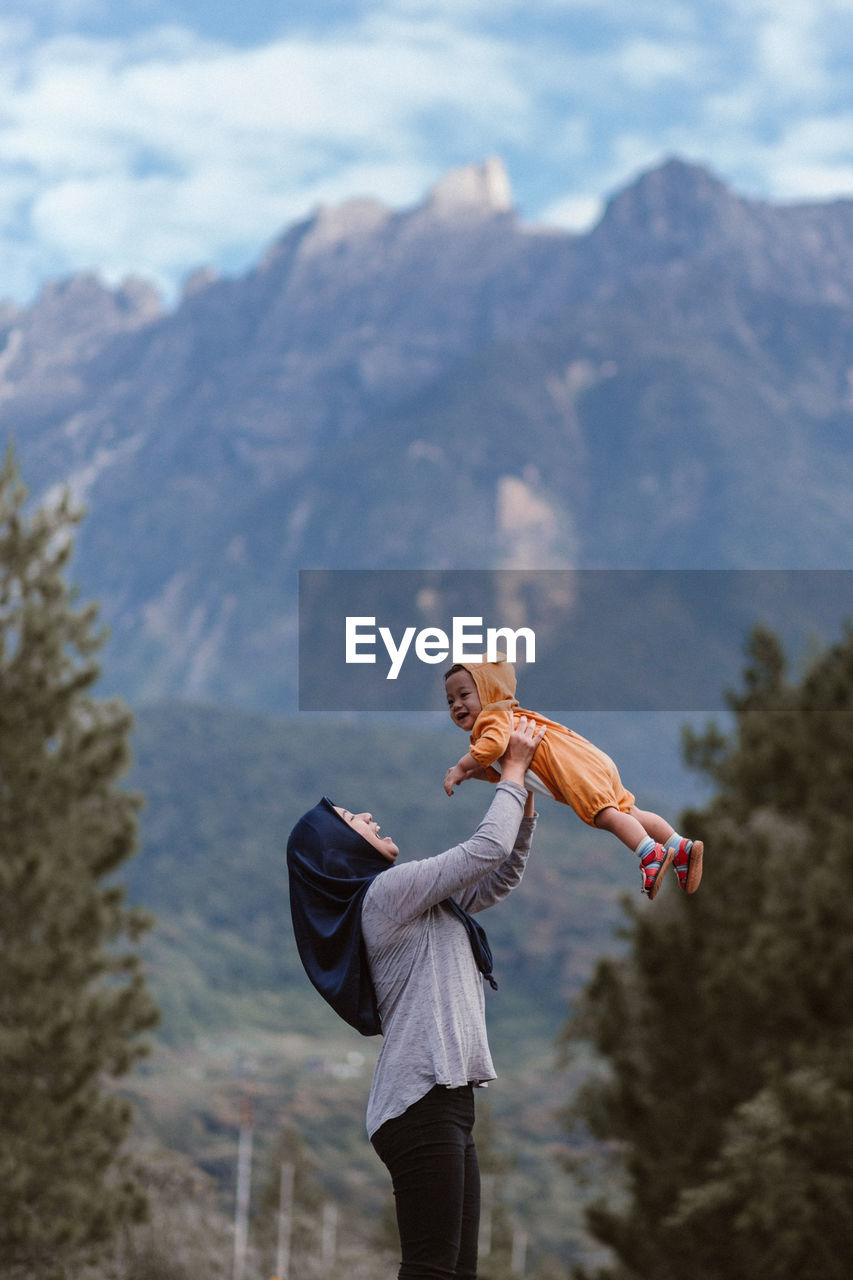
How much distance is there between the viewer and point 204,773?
642ft

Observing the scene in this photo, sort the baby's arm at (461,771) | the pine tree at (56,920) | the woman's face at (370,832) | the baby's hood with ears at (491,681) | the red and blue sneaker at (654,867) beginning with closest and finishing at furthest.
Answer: the red and blue sneaker at (654,867) → the baby's arm at (461,771) → the baby's hood with ears at (491,681) → the woman's face at (370,832) → the pine tree at (56,920)

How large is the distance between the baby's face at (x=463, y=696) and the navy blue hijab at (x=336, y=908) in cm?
48

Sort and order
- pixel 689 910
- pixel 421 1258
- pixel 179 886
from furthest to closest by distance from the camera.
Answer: pixel 179 886 → pixel 689 910 → pixel 421 1258

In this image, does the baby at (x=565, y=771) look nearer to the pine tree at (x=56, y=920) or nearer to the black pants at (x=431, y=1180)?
the black pants at (x=431, y=1180)

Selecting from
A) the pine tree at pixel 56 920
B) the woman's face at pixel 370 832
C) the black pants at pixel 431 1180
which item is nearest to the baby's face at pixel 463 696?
the woman's face at pixel 370 832

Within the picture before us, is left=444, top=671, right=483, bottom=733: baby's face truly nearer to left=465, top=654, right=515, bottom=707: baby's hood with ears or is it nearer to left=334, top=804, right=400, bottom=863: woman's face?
left=465, top=654, right=515, bottom=707: baby's hood with ears

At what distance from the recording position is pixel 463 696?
14.5 feet

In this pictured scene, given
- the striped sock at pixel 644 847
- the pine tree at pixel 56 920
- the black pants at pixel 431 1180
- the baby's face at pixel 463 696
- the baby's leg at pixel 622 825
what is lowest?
the black pants at pixel 431 1180

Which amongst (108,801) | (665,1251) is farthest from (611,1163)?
(108,801)

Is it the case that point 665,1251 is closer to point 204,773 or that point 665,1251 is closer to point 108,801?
point 108,801

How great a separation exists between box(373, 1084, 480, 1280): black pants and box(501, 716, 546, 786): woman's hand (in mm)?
881

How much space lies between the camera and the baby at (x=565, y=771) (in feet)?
13.7

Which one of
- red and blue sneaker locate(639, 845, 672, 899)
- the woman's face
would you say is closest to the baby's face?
the woman's face

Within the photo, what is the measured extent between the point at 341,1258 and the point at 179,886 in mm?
126570
